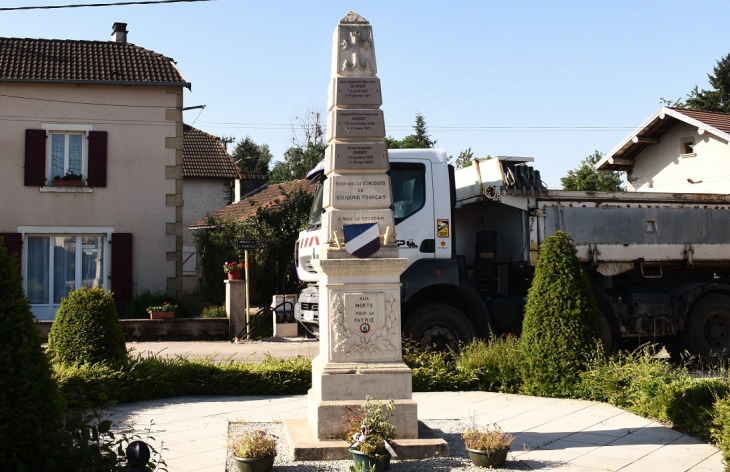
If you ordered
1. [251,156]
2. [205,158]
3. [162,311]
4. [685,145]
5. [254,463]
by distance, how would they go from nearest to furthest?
[254,463]
[162,311]
[685,145]
[205,158]
[251,156]

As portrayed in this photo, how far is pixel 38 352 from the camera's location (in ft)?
15.4

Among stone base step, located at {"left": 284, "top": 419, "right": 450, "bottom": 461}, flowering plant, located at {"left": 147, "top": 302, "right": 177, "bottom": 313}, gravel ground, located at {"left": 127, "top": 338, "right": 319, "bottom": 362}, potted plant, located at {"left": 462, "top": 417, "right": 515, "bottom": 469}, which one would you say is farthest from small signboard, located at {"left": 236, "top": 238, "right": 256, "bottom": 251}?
potted plant, located at {"left": 462, "top": 417, "right": 515, "bottom": 469}

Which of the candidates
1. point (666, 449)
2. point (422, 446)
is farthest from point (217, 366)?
point (666, 449)

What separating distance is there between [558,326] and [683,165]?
1449 centimetres

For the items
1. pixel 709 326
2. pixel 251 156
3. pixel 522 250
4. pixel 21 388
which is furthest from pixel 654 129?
pixel 251 156

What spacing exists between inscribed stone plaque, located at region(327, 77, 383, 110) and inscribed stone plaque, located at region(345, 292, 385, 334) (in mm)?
1826

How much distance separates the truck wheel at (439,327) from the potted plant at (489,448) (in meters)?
3.73

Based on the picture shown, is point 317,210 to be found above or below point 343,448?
above

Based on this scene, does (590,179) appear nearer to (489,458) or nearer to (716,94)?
(716,94)

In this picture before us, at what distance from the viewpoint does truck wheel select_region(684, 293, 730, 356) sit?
1180 centimetres

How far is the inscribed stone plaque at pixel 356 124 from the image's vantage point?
7184 millimetres

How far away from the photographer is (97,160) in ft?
62.1

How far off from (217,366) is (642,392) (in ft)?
17.1

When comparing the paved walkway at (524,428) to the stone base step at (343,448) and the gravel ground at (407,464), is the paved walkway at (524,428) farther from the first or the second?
the stone base step at (343,448)
